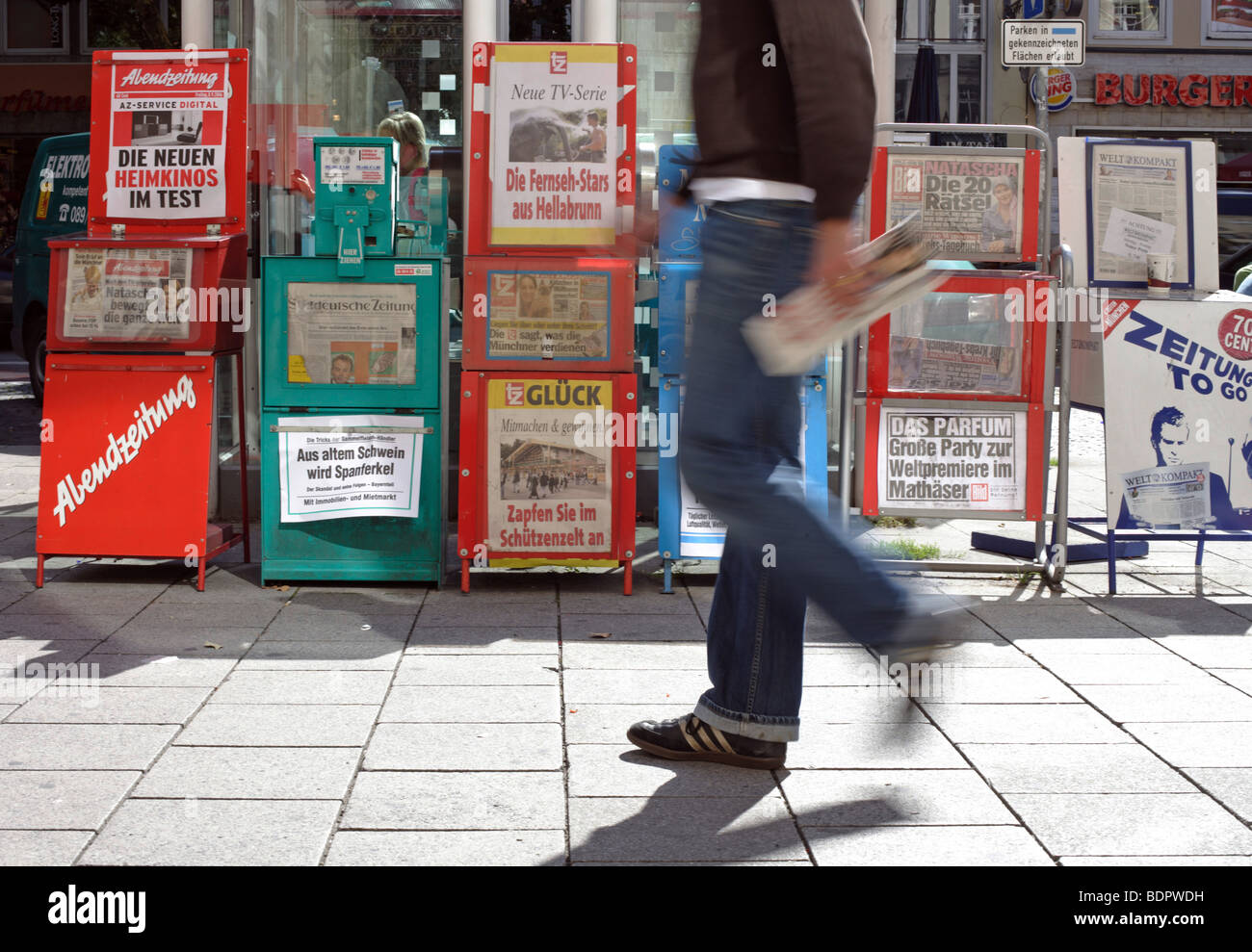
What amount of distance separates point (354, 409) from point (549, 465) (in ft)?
2.58

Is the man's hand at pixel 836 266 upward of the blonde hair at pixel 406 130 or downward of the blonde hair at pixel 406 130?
downward

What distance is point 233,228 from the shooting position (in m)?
5.82

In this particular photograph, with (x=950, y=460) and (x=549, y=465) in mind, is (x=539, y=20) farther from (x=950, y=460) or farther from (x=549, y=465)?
(x=950, y=460)

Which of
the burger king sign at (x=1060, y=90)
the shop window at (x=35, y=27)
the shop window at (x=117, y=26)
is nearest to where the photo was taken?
the burger king sign at (x=1060, y=90)

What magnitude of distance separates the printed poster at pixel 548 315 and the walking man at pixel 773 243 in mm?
2402

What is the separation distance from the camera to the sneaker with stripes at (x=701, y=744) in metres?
3.48

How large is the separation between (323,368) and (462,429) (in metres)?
0.58

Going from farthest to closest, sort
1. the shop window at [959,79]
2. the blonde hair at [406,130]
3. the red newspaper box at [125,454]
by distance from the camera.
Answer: the shop window at [959,79], the blonde hair at [406,130], the red newspaper box at [125,454]

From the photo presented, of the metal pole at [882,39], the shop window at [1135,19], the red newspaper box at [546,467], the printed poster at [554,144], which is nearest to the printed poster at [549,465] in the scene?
the red newspaper box at [546,467]

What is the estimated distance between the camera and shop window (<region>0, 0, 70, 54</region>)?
89.7ft

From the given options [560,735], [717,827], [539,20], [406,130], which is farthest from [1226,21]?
[717,827]

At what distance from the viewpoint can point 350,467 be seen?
569 centimetres

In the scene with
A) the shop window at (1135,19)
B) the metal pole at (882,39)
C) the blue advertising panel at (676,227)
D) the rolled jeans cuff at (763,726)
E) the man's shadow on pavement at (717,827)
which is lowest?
the man's shadow on pavement at (717,827)

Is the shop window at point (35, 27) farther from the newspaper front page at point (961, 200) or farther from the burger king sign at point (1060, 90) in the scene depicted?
the newspaper front page at point (961, 200)
